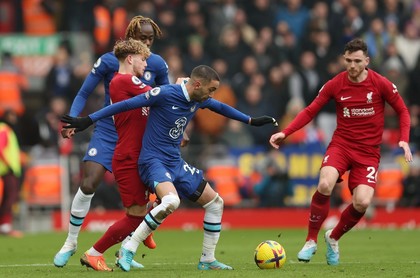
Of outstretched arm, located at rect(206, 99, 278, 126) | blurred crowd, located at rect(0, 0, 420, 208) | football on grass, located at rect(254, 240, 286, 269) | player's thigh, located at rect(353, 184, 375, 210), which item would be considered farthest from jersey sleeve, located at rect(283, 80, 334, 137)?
blurred crowd, located at rect(0, 0, 420, 208)

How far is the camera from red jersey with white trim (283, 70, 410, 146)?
12773mm

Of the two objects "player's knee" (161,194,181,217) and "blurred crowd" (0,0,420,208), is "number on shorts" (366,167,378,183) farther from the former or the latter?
"blurred crowd" (0,0,420,208)

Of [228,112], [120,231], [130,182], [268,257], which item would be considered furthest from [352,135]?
[120,231]

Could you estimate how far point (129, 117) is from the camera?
12.0 meters

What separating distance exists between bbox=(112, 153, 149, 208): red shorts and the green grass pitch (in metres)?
0.73

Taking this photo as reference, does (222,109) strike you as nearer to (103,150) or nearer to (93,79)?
(103,150)

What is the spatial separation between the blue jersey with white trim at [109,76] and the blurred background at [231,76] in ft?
27.8

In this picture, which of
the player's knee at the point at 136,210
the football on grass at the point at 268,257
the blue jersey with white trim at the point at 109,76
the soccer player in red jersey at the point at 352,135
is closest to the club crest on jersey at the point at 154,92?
the blue jersey with white trim at the point at 109,76

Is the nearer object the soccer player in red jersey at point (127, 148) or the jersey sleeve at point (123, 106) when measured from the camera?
the jersey sleeve at point (123, 106)

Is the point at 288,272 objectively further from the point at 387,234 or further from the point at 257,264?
A: the point at 387,234

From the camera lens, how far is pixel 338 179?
500 inches

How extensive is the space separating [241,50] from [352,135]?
37.1ft

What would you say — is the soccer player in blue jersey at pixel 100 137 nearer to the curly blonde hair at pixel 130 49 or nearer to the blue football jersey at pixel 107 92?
the blue football jersey at pixel 107 92

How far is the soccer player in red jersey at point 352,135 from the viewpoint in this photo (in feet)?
41.3
